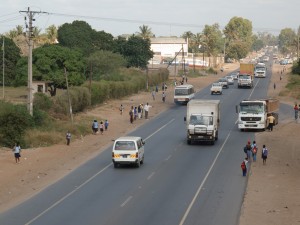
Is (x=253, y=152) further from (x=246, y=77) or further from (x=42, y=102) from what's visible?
(x=246, y=77)

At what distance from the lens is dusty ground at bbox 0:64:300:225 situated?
27156mm

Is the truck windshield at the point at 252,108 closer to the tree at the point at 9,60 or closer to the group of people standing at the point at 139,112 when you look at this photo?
the group of people standing at the point at 139,112

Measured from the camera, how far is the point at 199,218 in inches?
979

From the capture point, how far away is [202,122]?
45.5m

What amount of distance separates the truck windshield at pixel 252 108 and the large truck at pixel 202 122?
654cm

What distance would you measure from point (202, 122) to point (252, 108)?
31.8 feet

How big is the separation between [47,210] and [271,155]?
810 inches

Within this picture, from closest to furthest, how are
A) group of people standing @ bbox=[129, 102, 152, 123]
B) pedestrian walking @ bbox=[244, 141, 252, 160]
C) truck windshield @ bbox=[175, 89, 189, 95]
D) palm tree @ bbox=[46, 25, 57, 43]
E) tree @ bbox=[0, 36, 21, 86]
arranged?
pedestrian walking @ bbox=[244, 141, 252, 160] < group of people standing @ bbox=[129, 102, 152, 123] < truck windshield @ bbox=[175, 89, 189, 95] < tree @ bbox=[0, 36, 21, 86] < palm tree @ bbox=[46, 25, 57, 43]

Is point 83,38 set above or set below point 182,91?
above

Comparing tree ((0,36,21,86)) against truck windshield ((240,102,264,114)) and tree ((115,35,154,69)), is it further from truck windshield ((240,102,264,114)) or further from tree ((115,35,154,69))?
truck windshield ((240,102,264,114))

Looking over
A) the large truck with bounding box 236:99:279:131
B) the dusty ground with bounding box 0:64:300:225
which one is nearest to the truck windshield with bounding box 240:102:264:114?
the large truck with bounding box 236:99:279:131

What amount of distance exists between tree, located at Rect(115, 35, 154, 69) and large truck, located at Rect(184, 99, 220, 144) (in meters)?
91.6

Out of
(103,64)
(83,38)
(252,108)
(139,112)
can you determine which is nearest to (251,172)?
(252,108)

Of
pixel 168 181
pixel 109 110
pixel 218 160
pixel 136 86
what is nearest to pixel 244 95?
pixel 136 86
